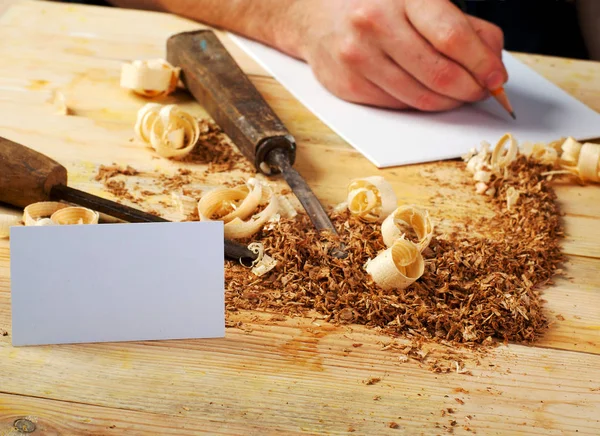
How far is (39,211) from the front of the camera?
3.60 ft

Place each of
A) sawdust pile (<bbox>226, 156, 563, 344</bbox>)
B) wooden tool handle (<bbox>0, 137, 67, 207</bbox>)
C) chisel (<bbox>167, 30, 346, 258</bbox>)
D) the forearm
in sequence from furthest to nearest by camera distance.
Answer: the forearm, chisel (<bbox>167, 30, 346, 258</bbox>), wooden tool handle (<bbox>0, 137, 67, 207</bbox>), sawdust pile (<bbox>226, 156, 563, 344</bbox>)

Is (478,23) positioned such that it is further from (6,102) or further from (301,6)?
(6,102)

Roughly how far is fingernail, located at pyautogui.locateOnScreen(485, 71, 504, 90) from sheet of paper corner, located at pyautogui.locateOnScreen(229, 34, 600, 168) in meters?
0.09

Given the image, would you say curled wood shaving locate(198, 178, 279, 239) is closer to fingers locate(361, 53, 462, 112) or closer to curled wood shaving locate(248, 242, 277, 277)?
curled wood shaving locate(248, 242, 277, 277)

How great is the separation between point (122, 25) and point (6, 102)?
47 cm

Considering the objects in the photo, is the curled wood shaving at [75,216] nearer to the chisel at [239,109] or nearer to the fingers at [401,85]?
the chisel at [239,109]

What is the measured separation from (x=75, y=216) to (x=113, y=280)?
25cm

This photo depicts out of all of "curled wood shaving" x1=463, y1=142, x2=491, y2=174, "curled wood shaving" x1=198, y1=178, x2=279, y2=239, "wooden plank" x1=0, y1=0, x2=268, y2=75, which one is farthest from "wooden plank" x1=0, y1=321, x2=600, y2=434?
"wooden plank" x1=0, y1=0, x2=268, y2=75

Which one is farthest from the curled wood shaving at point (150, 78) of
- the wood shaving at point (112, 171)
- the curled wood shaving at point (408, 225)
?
the curled wood shaving at point (408, 225)

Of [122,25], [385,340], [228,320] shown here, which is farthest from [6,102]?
[385,340]

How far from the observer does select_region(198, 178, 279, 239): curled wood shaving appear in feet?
3.70

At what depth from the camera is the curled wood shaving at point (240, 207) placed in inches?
44.4

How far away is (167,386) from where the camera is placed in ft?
2.80

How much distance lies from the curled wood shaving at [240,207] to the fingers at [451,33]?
513 mm
